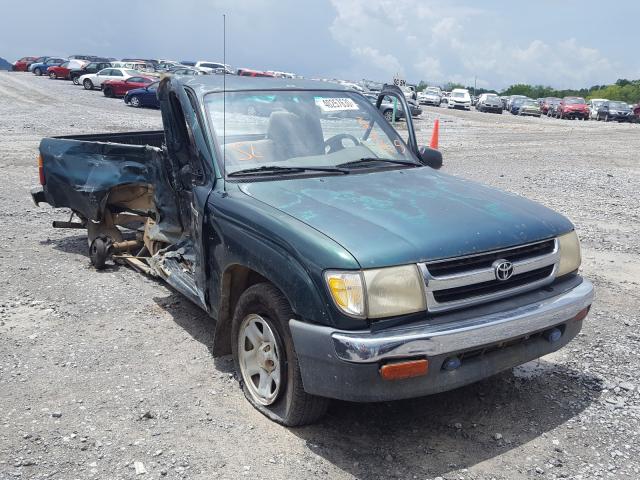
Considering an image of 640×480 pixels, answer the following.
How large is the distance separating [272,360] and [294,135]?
1.67m

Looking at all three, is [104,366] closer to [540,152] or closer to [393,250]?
[393,250]

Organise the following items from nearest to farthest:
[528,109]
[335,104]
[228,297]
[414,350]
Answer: [414,350], [228,297], [335,104], [528,109]

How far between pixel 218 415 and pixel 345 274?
135cm

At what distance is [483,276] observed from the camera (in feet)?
10.8

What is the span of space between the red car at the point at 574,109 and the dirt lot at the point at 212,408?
40859 mm

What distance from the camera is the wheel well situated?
3967 mm

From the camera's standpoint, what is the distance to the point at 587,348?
4.79 meters

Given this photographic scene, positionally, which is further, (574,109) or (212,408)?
(574,109)

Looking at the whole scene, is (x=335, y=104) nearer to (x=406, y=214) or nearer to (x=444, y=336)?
(x=406, y=214)

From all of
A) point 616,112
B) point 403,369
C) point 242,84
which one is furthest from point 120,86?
point 403,369

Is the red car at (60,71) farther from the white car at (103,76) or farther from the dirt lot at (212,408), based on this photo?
the dirt lot at (212,408)

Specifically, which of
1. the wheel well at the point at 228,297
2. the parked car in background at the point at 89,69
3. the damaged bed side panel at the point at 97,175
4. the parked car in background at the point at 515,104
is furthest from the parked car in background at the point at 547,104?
the wheel well at the point at 228,297

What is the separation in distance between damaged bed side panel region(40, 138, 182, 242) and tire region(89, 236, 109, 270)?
24 cm

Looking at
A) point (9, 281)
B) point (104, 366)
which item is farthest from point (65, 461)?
point (9, 281)
